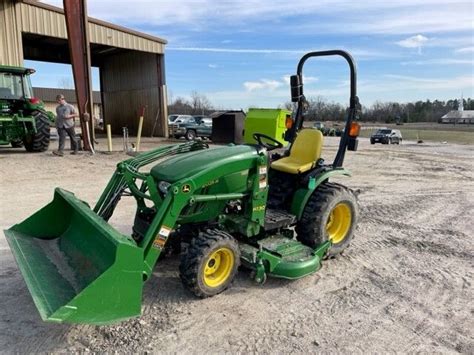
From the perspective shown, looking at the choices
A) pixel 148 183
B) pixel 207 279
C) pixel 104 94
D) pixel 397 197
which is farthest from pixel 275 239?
pixel 104 94

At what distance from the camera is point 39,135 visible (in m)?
12.0

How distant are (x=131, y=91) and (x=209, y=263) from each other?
2160 centimetres

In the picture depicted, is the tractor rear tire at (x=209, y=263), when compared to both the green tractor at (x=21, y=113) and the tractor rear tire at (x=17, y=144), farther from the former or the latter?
the tractor rear tire at (x=17, y=144)

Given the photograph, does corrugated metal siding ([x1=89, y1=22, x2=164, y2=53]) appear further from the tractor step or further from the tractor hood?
the tractor step

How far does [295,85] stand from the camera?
195 inches

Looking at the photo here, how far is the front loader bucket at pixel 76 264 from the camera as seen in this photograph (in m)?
2.69

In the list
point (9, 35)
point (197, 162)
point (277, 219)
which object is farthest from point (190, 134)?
point (197, 162)

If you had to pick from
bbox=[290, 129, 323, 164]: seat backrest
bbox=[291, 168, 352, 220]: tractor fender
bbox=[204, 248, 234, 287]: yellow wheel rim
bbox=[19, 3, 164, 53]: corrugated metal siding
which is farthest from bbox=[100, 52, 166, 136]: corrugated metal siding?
bbox=[204, 248, 234, 287]: yellow wheel rim

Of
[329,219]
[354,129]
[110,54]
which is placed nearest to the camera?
[354,129]

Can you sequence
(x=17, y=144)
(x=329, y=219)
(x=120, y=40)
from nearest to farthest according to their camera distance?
1. (x=329, y=219)
2. (x=17, y=144)
3. (x=120, y=40)

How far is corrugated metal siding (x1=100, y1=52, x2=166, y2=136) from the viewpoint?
2195 centimetres

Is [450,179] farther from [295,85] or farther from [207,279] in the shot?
[207,279]

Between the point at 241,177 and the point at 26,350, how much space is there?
2.02 meters

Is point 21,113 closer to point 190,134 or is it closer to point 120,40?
point 120,40
